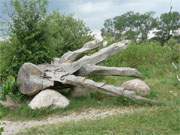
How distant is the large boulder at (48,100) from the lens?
Result: 9336 millimetres

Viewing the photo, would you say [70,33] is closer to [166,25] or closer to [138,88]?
[138,88]

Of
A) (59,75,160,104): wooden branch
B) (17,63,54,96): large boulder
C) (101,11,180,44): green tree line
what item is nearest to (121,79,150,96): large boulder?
(59,75,160,104): wooden branch

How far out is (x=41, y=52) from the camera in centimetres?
1123

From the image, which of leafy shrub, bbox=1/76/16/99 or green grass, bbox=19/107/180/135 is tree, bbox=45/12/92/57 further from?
green grass, bbox=19/107/180/135

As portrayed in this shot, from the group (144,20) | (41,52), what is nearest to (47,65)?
(41,52)

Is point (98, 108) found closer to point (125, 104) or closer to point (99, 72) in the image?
point (125, 104)

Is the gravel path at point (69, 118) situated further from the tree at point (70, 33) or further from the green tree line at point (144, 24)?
the green tree line at point (144, 24)

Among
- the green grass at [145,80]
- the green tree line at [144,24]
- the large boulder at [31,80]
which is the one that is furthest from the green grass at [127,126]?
the green tree line at [144,24]

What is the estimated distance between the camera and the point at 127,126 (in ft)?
24.7

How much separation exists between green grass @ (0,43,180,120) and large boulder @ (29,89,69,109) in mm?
118

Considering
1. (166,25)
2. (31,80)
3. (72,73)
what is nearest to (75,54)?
(72,73)

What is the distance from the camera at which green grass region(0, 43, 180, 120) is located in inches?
369

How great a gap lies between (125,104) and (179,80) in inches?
107

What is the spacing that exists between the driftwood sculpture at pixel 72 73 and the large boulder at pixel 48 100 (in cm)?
30
